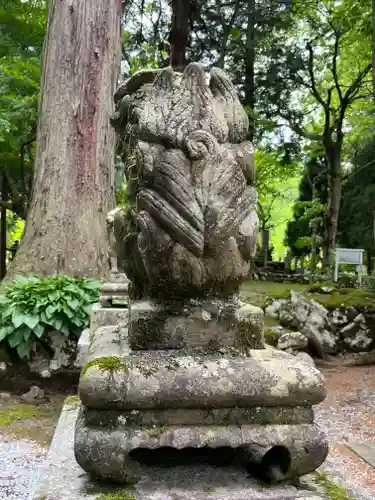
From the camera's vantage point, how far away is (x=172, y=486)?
5.65 feet

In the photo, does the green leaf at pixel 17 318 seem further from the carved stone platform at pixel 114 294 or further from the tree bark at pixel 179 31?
the tree bark at pixel 179 31

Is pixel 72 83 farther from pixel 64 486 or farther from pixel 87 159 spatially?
pixel 64 486

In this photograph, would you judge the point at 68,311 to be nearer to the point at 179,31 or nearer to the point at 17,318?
the point at 17,318

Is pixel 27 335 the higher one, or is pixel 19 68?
pixel 19 68

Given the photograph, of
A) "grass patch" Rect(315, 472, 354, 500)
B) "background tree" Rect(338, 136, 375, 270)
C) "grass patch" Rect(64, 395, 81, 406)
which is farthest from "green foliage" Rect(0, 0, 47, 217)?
"background tree" Rect(338, 136, 375, 270)

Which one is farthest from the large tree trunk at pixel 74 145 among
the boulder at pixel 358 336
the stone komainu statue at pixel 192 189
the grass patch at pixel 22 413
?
the stone komainu statue at pixel 192 189

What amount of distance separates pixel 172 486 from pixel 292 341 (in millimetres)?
5761

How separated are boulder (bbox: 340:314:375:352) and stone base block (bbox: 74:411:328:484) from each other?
6.95 metres

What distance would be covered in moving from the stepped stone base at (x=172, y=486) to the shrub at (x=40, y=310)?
4.01 meters

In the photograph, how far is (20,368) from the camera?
229 inches

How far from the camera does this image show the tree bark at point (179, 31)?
1315 centimetres

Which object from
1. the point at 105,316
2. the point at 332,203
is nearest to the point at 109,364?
the point at 105,316

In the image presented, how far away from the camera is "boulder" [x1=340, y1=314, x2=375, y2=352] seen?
27.6 feet

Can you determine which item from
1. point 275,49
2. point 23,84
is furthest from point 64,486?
point 275,49
